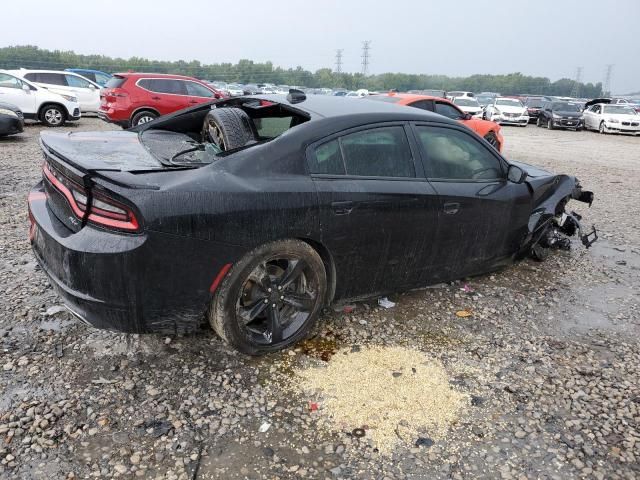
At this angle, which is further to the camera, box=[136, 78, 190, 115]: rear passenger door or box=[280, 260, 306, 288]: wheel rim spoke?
box=[136, 78, 190, 115]: rear passenger door

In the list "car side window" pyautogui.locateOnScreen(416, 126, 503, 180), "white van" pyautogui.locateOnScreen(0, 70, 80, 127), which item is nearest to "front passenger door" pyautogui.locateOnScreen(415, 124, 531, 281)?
"car side window" pyautogui.locateOnScreen(416, 126, 503, 180)

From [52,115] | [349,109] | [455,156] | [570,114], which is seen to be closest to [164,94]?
[52,115]

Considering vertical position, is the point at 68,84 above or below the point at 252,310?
above

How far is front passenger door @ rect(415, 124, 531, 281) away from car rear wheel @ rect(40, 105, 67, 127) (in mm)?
13716

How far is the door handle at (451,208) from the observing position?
352 centimetres

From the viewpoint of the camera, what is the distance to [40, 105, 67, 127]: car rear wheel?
45.9 feet

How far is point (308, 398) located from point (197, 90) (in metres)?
12.3

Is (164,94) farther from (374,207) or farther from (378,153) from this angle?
(374,207)

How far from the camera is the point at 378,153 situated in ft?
10.7

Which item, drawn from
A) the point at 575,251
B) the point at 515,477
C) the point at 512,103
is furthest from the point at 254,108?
the point at 512,103

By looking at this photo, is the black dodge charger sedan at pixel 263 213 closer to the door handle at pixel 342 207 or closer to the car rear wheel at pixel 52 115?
the door handle at pixel 342 207

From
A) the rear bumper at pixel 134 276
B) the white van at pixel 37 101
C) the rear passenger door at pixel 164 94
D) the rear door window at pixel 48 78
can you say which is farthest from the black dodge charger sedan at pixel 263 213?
the rear door window at pixel 48 78

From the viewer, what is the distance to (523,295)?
4195mm

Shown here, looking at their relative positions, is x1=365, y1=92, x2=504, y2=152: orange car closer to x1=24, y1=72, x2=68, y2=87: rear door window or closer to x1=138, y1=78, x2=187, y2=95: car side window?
x1=138, y1=78, x2=187, y2=95: car side window
